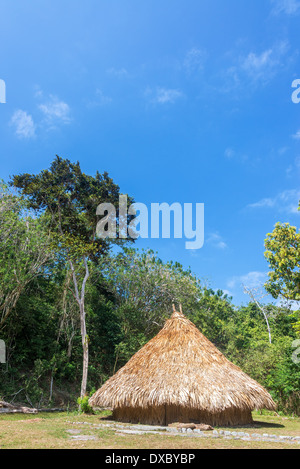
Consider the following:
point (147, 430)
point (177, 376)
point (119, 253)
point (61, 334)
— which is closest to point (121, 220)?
point (119, 253)

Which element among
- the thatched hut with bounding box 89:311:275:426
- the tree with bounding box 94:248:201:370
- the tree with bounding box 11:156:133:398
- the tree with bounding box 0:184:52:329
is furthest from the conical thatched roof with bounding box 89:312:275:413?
the tree with bounding box 94:248:201:370

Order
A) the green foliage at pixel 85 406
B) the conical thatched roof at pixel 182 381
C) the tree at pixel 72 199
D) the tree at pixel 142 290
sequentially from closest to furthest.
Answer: the conical thatched roof at pixel 182 381 < the green foliage at pixel 85 406 < the tree at pixel 72 199 < the tree at pixel 142 290

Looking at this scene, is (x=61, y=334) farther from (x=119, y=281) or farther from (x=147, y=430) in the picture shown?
(x=147, y=430)

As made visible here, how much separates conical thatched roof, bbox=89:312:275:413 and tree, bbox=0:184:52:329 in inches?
220

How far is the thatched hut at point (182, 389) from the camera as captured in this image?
8.50 meters

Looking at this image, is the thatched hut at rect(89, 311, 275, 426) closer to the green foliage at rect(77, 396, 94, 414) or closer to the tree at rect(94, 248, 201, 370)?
the green foliage at rect(77, 396, 94, 414)

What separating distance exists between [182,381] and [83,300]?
780 cm

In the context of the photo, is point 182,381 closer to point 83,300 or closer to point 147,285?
point 83,300

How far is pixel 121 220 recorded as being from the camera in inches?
735

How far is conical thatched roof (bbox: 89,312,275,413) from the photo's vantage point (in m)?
8.47

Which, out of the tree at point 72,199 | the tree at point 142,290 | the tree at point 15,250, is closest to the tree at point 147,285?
the tree at point 142,290

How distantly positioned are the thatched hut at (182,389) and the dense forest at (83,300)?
11.9ft

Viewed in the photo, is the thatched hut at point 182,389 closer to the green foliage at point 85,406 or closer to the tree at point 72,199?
the green foliage at point 85,406

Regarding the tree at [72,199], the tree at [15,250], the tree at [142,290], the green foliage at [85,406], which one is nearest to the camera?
the green foliage at [85,406]
